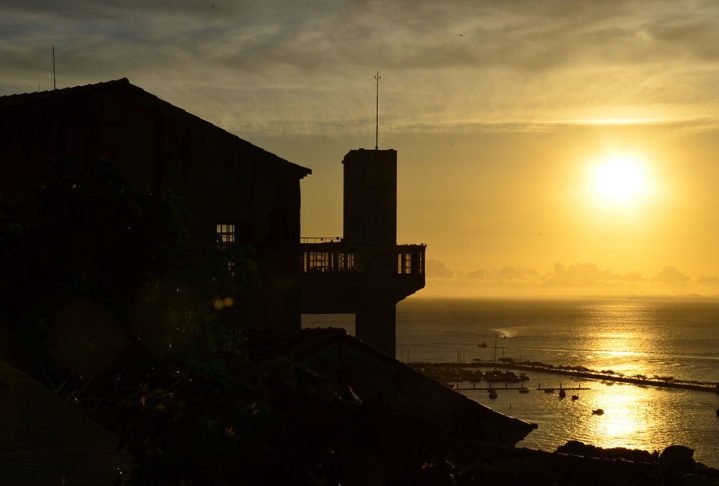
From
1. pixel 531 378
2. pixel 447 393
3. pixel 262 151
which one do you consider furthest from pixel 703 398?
pixel 447 393

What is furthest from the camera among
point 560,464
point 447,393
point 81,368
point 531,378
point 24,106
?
point 531,378

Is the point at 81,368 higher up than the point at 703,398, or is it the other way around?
the point at 81,368

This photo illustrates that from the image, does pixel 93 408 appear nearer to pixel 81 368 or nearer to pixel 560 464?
pixel 81 368

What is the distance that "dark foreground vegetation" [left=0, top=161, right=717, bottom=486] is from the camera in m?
8.16

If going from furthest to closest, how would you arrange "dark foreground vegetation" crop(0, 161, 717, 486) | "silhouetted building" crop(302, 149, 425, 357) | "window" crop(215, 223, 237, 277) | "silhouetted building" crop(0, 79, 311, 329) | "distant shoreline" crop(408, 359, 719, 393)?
"distant shoreline" crop(408, 359, 719, 393), "silhouetted building" crop(302, 149, 425, 357), "window" crop(215, 223, 237, 277), "silhouetted building" crop(0, 79, 311, 329), "dark foreground vegetation" crop(0, 161, 717, 486)

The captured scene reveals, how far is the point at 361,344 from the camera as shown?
15.3m

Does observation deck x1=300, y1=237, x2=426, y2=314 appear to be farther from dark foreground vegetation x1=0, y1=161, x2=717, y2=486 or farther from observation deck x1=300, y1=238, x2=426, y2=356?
dark foreground vegetation x1=0, y1=161, x2=717, y2=486

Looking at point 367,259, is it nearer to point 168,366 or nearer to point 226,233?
point 226,233

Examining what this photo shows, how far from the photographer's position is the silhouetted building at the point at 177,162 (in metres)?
22.8

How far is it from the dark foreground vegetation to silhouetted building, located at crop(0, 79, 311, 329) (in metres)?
10.7

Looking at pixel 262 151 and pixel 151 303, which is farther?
pixel 262 151

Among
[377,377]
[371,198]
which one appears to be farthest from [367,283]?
[377,377]

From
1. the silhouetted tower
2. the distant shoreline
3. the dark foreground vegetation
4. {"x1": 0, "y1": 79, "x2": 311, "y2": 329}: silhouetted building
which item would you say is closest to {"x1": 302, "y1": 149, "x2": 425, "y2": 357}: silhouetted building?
the silhouetted tower

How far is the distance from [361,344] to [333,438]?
663 centimetres
